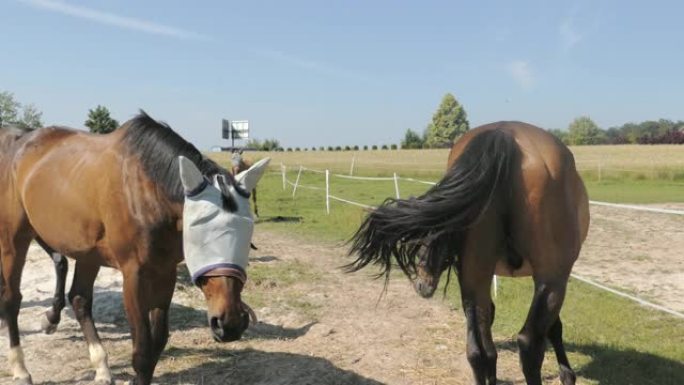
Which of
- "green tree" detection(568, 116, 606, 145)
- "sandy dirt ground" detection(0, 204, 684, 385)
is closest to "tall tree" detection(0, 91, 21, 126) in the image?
"sandy dirt ground" detection(0, 204, 684, 385)

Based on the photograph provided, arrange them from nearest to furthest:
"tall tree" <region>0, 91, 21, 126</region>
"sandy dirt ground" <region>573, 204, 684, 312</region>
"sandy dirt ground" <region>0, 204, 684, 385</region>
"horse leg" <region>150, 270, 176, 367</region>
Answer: "horse leg" <region>150, 270, 176, 367</region> < "sandy dirt ground" <region>0, 204, 684, 385</region> < "sandy dirt ground" <region>573, 204, 684, 312</region> < "tall tree" <region>0, 91, 21, 126</region>

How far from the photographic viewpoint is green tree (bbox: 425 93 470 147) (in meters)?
98.8

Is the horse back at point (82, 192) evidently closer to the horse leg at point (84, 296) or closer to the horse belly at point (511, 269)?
the horse leg at point (84, 296)

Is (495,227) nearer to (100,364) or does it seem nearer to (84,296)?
(100,364)

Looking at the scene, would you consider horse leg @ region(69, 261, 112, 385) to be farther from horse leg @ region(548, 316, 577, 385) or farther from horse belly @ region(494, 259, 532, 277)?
horse leg @ region(548, 316, 577, 385)

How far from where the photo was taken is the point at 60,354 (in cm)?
440

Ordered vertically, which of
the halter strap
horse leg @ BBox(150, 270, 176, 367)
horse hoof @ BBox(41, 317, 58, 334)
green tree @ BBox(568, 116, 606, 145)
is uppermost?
green tree @ BBox(568, 116, 606, 145)

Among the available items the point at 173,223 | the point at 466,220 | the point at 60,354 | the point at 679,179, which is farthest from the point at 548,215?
the point at 679,179

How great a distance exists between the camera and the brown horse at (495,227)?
275cm

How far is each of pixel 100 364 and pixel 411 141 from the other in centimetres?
8909

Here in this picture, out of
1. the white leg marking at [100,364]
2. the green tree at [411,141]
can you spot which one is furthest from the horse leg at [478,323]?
the green tree at [411,141]

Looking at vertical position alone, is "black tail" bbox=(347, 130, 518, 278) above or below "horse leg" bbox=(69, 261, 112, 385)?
above

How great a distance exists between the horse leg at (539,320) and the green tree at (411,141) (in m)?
84.3

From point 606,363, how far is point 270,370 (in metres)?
2.58
